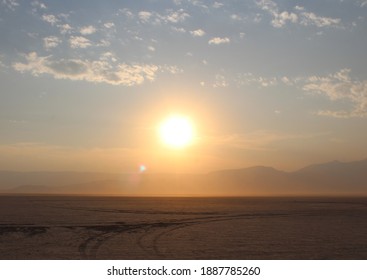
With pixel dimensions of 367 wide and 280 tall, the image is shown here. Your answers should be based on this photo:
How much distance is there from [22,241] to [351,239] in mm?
19007

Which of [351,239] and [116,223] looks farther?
[116,223]

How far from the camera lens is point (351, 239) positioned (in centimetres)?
2562

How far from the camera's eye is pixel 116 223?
3366 cm

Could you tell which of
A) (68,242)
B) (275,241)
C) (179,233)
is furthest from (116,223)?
(275,241)

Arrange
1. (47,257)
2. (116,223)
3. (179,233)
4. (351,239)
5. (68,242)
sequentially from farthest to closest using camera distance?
(116,223) < (179,233) < (351,239) < (68,242) < (47,257)

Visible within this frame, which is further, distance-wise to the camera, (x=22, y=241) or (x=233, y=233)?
(x=233, y=233)

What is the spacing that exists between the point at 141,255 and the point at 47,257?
13.8 ft
